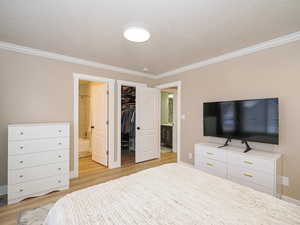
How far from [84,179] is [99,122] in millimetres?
1399

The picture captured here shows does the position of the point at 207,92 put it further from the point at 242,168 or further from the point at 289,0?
the point at 289,0

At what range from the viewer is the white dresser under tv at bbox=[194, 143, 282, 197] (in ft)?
6.36

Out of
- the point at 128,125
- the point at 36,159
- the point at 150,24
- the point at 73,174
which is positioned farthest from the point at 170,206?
the point at 128,125

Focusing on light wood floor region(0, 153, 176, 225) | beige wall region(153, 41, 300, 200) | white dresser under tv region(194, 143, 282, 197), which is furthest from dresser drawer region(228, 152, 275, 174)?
light wood floor region(0, 153, 176, 225)

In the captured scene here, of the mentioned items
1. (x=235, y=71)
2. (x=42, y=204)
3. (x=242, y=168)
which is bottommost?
(x=42, y=204)

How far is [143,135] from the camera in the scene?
398cm

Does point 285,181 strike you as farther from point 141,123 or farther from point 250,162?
point 141,123

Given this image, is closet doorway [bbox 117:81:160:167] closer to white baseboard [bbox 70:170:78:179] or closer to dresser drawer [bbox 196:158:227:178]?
white baseboard [bbox 70:170:78:179]

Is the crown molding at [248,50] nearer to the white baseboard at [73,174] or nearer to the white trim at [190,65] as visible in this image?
the white trim at [190,65]

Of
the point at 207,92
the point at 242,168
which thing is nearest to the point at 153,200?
the point at 242,168

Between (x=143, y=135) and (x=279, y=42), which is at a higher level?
(x=279, y=42)

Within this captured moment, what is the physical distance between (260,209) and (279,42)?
2362 mm

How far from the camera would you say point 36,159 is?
2301 mm

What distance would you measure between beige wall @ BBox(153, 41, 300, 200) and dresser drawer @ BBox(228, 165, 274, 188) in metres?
0.45
